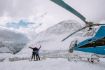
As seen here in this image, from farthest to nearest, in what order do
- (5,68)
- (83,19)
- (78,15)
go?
(5,68) → (83,19) → (78,15)

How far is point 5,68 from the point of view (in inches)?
792

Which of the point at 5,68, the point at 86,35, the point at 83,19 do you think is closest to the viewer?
the point at 83,19

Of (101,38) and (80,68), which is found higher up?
(101,38)

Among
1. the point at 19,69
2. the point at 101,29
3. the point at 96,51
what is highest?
the point at 101,29

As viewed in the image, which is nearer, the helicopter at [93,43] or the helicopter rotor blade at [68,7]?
the helicopter rotor blade at [68,7]

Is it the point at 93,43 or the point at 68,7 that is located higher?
the point at 68,7

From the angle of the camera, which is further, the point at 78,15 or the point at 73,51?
the point at 73,51

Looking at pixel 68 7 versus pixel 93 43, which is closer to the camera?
pixel 68 7

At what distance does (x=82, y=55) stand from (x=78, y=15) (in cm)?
553

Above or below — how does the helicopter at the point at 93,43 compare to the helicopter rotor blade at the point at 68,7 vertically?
below

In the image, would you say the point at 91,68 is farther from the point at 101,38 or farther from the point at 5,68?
the point at 5,68

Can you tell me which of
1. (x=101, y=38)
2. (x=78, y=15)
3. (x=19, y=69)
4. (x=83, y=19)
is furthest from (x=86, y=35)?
(x=19, y=69)

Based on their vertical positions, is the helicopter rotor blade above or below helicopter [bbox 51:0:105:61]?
above

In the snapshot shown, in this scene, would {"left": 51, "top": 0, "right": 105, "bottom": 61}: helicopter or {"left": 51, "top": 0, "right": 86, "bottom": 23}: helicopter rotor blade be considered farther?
{"left": 51, "top": 0, "right": 105, "bottom": 61}: helicopter
